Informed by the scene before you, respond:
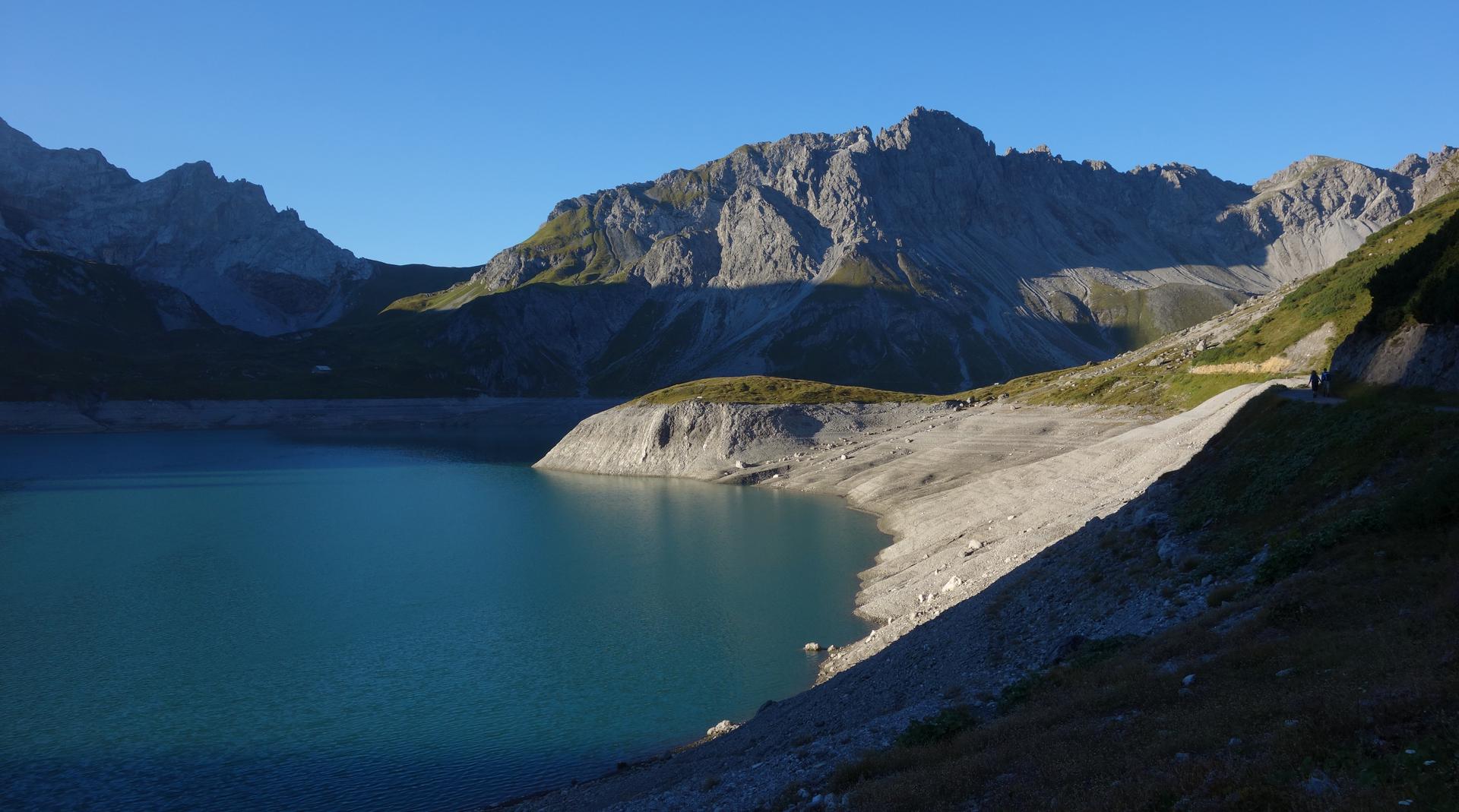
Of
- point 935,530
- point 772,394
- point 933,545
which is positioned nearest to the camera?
point 933,545

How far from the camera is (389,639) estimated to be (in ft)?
156

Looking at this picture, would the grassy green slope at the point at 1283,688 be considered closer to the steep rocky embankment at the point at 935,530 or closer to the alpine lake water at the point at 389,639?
the steep rocky embankment at the point at 935,530

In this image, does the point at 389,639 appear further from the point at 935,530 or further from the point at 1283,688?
the point at 1283,688

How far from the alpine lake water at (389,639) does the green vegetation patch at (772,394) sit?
29.8m

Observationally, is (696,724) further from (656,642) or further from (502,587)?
(502,587)

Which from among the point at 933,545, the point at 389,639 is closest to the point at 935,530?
the point at 933,545

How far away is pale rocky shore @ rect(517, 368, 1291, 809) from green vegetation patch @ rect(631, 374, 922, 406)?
3188 millimetres

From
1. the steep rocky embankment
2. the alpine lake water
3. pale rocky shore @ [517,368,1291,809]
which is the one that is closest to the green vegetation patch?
the steep rocky embankment

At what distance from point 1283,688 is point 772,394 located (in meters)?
112

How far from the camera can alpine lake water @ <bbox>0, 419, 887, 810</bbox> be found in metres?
32.5

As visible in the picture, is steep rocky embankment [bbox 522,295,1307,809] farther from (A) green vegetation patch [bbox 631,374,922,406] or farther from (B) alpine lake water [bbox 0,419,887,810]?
(B) alpine lake water [bbox 0,419,887,810]

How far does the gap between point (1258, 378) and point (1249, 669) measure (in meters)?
58.9

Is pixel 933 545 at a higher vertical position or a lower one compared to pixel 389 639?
lower

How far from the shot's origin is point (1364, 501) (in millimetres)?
22469
